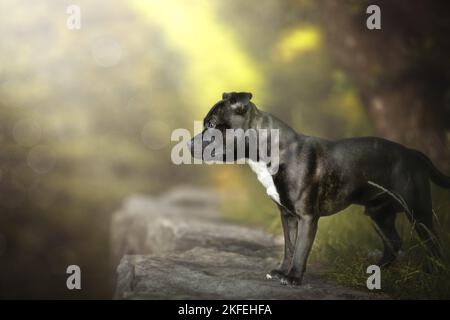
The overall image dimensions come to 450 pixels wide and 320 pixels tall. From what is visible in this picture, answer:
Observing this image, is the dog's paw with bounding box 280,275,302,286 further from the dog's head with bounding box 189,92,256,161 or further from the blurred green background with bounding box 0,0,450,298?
the dog's head with bounding box 189,92,256,161

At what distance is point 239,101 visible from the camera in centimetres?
336

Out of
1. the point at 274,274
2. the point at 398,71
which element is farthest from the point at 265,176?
→ the point at 398,71

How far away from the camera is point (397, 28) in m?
6.24

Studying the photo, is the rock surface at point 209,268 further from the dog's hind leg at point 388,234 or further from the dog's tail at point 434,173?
the dog's tail at point 434,173

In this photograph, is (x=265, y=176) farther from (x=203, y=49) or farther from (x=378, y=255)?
(x=203, y=49)

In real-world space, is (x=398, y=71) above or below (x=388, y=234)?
above

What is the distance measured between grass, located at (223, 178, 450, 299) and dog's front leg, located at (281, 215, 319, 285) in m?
0.43

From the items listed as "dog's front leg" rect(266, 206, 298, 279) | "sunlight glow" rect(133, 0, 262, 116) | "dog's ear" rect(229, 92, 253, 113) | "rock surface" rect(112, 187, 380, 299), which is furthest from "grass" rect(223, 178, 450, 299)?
"sunlight glow" rect(133, 0, 262, 116)

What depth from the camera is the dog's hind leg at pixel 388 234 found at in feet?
12.8

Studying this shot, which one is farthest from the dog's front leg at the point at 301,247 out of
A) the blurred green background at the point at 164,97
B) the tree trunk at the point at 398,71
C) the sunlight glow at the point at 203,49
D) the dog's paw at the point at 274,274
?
the sunlight glow at the point at 203,49

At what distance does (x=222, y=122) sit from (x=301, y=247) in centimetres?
93

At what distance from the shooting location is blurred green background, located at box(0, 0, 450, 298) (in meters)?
6.10
